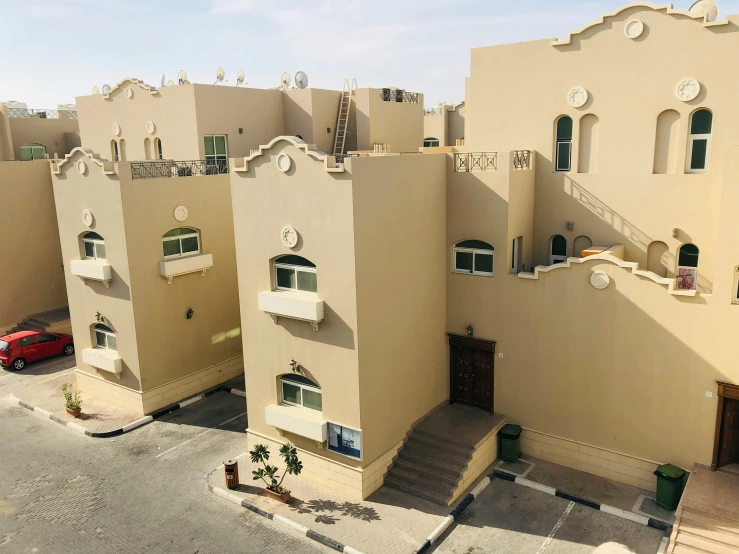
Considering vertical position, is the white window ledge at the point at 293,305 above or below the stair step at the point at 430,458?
above

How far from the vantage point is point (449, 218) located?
17484 millimetres

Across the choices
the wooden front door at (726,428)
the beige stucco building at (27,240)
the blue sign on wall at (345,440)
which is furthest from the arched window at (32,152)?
the wooden front door at (726,428)

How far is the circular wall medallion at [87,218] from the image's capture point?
Result: 20297 millimetres

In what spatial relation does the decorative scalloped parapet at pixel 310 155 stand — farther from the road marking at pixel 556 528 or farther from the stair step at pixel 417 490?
the road marking at pixel 556 528

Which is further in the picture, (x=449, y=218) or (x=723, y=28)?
(x=449, y=218)

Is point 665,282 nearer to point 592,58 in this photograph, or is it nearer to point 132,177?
point 592,58

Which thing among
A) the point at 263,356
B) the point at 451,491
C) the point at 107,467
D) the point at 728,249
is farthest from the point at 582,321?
the point at 107,467

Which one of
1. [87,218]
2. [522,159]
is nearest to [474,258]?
[522,159]

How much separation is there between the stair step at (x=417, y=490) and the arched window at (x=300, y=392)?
2.73 metres

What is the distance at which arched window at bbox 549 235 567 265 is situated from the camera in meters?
18.2

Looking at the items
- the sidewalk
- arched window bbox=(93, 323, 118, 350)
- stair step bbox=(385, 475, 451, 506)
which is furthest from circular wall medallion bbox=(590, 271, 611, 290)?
arched window bbox=(93, 323, 118, 350)

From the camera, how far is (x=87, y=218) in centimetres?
2041

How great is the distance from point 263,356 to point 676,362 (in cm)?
1078

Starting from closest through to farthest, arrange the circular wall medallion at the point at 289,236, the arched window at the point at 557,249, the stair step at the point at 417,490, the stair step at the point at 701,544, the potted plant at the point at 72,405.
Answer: the stair step at the point at 701,544, the circular wall medallion at the point at 289,236, the stair step at the point at 417,490, the arched window at the point at 557,249, the potted plant at the point at 72,405
